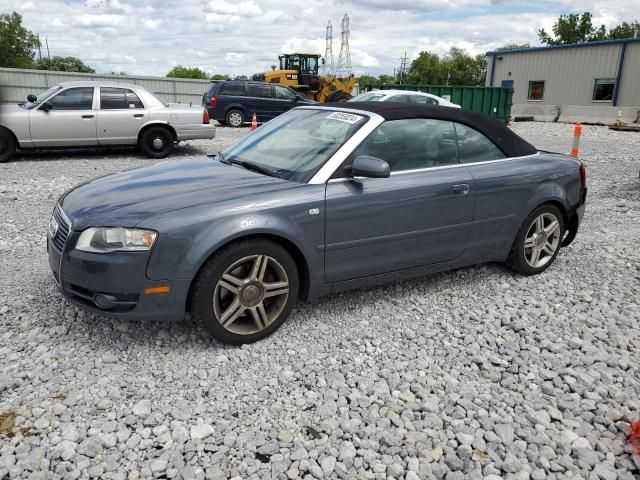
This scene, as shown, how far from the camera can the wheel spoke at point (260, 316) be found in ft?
11.3

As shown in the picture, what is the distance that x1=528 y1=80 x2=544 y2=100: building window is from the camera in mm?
31470

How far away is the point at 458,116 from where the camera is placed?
4.32 m

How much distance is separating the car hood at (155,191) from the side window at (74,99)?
7.37 metres

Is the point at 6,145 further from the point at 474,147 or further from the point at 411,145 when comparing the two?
the point at 474,147

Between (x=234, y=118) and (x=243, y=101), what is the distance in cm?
67

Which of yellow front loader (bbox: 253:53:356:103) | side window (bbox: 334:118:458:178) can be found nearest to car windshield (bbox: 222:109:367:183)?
side window (bbox: 334:118:458:178)

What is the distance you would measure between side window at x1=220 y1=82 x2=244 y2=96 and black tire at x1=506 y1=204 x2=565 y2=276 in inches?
609

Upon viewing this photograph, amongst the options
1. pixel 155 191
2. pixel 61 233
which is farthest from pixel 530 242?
pixel 61 233

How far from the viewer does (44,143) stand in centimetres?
1027

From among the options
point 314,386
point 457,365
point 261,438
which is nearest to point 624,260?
point 457,365

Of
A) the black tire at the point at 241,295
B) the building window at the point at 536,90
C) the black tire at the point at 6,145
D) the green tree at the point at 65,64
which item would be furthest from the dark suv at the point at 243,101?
the green tree at the point at 65,64

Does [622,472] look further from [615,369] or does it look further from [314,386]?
[314,386]

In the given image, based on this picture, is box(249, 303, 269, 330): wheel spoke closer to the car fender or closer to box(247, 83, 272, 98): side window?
the car fender

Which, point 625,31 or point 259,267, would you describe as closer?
point 259,267
